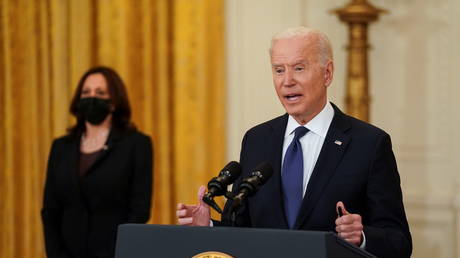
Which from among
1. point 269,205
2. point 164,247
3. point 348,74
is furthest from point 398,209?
point 348,74

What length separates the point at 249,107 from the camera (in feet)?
20.7

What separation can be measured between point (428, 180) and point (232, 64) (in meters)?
1.70

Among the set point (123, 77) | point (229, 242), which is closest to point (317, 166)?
point (229, 242)

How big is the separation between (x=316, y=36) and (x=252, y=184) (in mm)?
699

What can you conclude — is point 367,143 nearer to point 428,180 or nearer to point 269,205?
point 269,205

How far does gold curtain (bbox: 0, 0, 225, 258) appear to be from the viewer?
632cm

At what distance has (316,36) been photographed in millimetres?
2902

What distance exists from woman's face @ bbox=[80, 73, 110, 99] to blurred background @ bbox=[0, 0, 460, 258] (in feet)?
4.70

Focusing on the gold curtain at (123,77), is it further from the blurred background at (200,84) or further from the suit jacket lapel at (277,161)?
the suit jacket lapel at (277,161)

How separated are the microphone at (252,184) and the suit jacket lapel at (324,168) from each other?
336mm

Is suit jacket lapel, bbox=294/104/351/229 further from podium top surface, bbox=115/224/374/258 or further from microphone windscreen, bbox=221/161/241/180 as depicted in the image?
podium top surface, bbox=115/224/374/258

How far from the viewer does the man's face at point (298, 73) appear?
113 inches

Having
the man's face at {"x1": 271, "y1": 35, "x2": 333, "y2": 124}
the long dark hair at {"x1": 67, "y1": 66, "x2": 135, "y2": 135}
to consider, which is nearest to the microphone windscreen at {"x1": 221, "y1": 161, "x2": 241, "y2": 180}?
the man's face at {"x1": 271, "y1": 35, "x2": 333, "y2": 124}

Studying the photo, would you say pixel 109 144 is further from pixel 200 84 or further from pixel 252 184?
pixel 252 184
